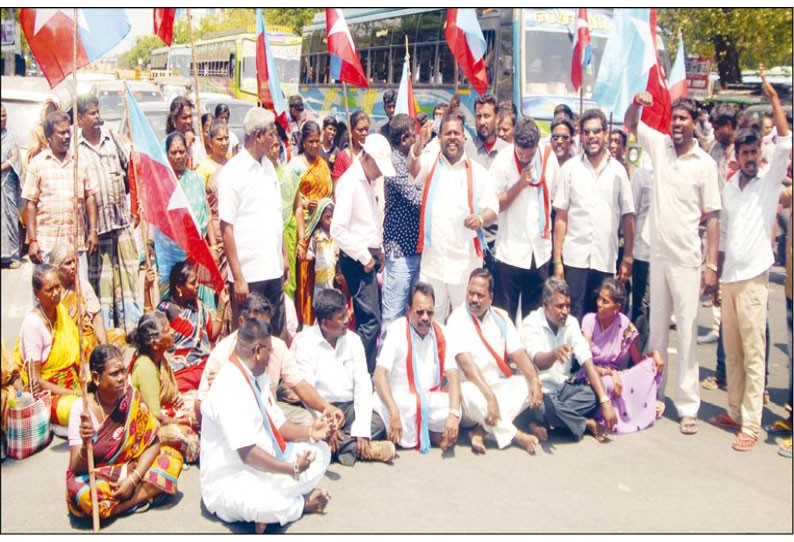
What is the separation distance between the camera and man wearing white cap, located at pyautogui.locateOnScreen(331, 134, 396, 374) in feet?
17.4

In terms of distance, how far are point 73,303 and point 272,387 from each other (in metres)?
1.55

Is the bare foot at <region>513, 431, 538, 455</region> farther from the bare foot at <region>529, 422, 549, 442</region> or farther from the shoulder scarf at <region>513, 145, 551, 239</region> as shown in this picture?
the shoulder scarf at <region>513, 145, 551, 239</region>

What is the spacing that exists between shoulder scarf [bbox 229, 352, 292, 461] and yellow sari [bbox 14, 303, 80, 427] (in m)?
1.46

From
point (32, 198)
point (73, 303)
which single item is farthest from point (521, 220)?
point (32, 198)

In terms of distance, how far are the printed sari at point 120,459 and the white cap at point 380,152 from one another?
2.14m

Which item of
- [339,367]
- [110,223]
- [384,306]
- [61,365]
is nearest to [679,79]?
[384,306]

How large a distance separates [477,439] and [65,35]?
3.59 meters

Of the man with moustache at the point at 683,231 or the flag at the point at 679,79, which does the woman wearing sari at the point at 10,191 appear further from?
the flag at the point at 679,79

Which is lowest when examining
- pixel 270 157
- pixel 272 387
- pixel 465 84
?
pixel 272 387

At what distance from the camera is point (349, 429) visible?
463cm

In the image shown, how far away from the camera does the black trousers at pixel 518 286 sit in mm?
5676

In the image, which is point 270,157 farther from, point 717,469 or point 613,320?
point 717,469

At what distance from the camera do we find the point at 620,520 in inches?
154

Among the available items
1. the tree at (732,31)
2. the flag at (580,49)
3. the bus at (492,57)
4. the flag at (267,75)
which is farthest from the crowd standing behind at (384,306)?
the tree at (732,31)
